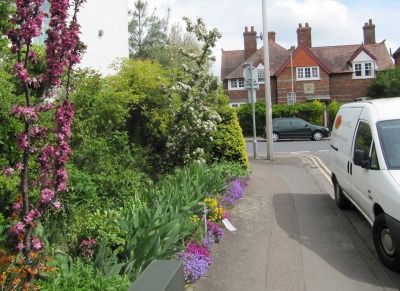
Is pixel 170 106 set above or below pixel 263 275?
above

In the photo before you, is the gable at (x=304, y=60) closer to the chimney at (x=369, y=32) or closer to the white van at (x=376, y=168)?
the chimney at (x=369, y=32)

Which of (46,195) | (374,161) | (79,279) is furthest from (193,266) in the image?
(374,161)

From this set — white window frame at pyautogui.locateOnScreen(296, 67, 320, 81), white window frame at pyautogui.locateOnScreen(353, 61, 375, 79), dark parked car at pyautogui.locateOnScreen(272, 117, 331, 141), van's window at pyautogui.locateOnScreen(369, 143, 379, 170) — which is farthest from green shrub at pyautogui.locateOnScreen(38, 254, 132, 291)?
white window frame at pyautogui.locateOnScreen(353, 61, 375, 79)

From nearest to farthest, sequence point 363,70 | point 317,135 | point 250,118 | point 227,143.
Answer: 1. point 227,143
2. point 317,135
3. point 250,118
4. point 363,70

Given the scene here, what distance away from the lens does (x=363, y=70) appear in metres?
44.2

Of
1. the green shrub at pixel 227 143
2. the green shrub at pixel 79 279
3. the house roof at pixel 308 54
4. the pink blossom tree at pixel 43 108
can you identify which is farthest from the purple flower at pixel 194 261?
the house roof at pixel 308 54

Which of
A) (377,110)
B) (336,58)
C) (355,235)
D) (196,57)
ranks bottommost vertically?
(355,235)

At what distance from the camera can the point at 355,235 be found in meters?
6.84

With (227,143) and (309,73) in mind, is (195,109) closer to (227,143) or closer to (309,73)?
(227,143)

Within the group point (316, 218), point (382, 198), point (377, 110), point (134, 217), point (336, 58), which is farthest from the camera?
point (336, 58)

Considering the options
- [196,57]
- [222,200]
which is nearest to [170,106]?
[196,57]

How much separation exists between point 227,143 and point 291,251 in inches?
221

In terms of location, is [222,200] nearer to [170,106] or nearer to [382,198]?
[170,106]

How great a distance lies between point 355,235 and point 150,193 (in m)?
3.32
